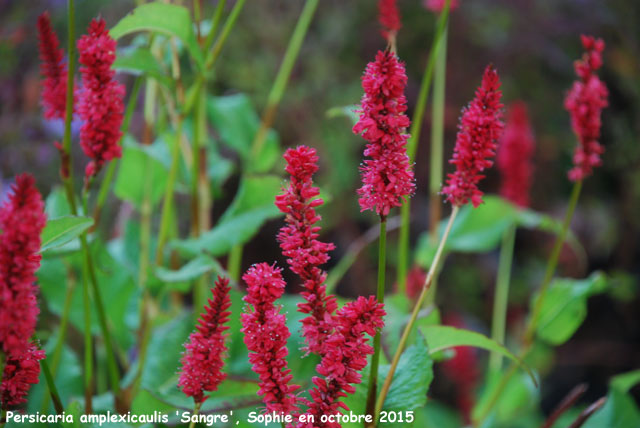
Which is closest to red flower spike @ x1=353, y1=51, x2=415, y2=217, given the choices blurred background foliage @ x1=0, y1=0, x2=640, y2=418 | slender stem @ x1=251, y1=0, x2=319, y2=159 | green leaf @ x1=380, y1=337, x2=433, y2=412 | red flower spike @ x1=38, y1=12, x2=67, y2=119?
green leaf @ x1=380, y1=337, x2=433, y2=412

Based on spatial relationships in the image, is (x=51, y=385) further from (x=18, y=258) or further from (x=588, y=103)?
(x=588, y=103)

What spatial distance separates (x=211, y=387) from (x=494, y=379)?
524 mm

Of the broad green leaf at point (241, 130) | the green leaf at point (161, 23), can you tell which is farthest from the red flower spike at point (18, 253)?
the broad green leaf at point (241, 130)

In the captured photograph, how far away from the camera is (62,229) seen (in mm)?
385

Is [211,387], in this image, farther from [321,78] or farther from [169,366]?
[321,78]

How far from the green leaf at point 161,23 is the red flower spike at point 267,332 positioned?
0.27 m

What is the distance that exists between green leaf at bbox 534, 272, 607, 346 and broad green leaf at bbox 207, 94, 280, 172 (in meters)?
0.42

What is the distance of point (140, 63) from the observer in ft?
1.70

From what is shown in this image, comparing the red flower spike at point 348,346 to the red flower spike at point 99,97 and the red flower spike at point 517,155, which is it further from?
the red flower spike at point 517,155

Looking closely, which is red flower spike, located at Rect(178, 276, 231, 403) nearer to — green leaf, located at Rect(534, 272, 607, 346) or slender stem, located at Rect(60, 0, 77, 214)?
slender stem, located at Rect(60, 0, 77, 214)

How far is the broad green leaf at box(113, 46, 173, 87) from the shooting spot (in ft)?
1.65

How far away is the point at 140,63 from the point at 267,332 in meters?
0.32

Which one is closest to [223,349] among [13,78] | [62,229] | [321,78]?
[62,229]

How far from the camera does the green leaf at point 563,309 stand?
702 mm
